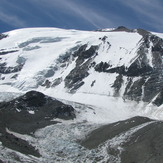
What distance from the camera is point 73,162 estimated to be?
3430 inches

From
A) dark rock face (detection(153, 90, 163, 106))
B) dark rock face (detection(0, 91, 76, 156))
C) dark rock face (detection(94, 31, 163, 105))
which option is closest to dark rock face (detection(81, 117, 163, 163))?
dark rock face (detection(0, 91, 76, 156))

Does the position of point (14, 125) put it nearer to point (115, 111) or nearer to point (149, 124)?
point (149, 124)

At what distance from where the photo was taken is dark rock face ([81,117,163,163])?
82.3 m

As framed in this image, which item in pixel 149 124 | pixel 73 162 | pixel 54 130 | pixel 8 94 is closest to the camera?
pixel 73 162

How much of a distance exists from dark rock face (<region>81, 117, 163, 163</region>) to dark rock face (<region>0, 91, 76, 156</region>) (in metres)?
22.8

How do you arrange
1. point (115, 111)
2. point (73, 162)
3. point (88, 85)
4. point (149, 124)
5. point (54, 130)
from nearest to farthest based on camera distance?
A: point (73, 162)
point (149, 124)
point (54, 130)
point (115, 111)
point (88, 85)

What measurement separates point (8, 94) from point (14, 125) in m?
52.9

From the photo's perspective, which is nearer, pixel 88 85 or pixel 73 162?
pixel 73 162

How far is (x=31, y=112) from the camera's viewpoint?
143 m

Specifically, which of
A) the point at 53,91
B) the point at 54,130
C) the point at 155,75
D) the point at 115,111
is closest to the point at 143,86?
the point at 155,75

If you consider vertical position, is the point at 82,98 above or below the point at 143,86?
below

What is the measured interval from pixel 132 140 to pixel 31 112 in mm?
58034

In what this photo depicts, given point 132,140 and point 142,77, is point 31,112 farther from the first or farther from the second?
point 142,77

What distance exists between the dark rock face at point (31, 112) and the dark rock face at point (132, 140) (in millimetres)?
22792
